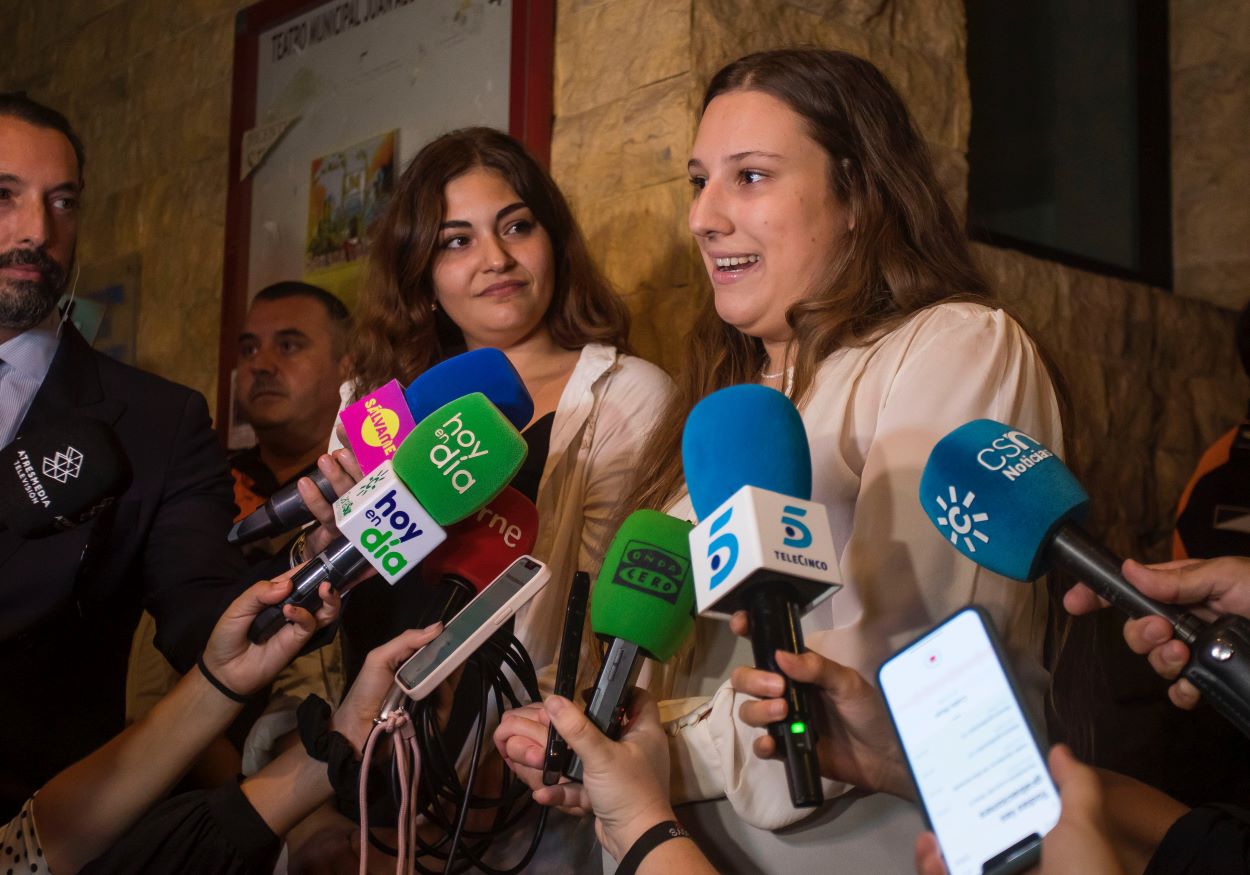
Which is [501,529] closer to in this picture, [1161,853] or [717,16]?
[1161,853]

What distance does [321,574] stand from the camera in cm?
138

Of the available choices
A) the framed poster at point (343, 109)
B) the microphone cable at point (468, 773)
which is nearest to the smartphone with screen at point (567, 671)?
the microphone cable at point (468, 773)

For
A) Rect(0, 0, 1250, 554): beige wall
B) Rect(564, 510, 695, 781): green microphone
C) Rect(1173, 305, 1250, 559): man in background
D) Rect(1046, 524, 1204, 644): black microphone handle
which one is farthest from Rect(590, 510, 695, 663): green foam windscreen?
Rect(1173, 305, 1250, 559): man in background

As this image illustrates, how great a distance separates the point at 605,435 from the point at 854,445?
2.17ft

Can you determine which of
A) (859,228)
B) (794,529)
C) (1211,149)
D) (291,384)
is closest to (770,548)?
(794,529)

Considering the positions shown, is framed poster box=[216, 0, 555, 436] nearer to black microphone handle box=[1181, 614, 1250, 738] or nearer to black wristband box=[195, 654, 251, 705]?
black wristband box=[195, 654, 251, 705]

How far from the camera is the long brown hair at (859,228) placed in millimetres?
1597

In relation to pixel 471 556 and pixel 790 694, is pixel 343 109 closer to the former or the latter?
pixel 471 556

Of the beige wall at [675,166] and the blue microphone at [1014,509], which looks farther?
the beige wall at [675,166]

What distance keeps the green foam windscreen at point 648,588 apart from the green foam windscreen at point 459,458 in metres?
0.18

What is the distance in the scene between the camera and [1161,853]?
115 centimetres

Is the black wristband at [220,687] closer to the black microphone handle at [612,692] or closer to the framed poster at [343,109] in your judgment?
the black microphone handle at [612,692]

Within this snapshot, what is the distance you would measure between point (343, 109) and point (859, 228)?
1998 mm

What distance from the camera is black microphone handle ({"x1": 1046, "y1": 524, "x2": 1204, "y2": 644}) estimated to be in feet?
3.10
